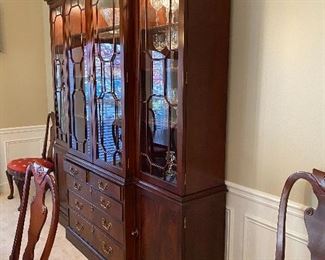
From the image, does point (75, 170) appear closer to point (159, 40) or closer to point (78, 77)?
point (78, 77)

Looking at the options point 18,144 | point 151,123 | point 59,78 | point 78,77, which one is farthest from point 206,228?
point 18,144

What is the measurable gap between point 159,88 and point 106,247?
1285 millimetres

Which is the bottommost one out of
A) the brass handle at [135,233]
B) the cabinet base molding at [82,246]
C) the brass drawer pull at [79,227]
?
the cabinet base molding at [82,246]

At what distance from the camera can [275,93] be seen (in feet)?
5.79

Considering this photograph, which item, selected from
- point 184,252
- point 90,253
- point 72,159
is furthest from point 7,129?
point 184,252

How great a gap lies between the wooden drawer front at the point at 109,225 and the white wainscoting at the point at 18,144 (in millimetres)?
2151

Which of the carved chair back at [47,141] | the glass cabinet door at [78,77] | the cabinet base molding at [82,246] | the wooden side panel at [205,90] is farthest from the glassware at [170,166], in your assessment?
the carved chair back at [47,141]

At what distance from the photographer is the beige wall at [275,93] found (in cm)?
160

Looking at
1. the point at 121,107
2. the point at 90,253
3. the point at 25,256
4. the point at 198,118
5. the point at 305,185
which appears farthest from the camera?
the point at 90,253

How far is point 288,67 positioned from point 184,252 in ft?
3.71

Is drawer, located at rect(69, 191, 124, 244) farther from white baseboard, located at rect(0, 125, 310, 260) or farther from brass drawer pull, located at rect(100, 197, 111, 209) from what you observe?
white baseboard, located at rect(0, 125, 310, 260)

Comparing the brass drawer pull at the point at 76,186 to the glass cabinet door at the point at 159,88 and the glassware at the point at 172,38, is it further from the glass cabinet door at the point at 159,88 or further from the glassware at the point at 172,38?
the glassware at the point at 172,38

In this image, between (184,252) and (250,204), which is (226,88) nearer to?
(250,204)

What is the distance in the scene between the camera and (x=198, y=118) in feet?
6.02
